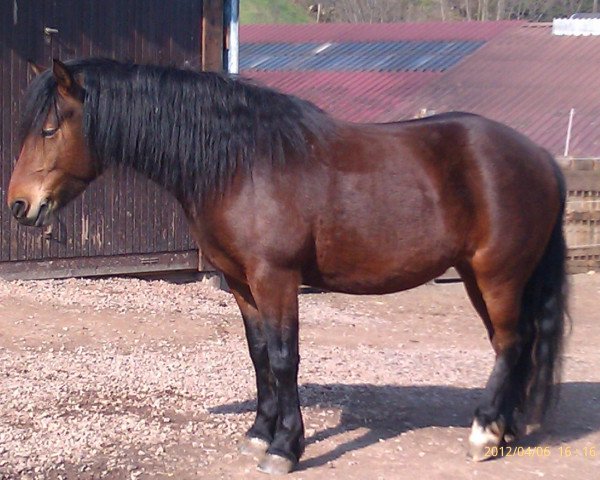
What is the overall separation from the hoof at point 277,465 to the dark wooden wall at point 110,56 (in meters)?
4.33

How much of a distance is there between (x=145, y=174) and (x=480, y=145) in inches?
67.8

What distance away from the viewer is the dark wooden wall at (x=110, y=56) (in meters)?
8.71

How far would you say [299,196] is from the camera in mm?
4754

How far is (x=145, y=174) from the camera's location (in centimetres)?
480

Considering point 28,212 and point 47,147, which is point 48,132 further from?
point 28,212

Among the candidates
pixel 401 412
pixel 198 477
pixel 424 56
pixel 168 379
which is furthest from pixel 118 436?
pixel 424 56

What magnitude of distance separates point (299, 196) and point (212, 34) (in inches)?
208

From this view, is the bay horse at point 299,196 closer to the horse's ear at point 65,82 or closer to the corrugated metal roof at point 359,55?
the horse's ear at point 65,82

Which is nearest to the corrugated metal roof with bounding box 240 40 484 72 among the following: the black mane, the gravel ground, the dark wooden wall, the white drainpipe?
the white drainpipe

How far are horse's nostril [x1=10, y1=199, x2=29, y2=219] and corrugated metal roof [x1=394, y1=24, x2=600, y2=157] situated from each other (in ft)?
41.4

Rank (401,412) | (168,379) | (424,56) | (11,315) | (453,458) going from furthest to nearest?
(424,56) → (11,315) → (168,379) → (401,412) → (453,458)

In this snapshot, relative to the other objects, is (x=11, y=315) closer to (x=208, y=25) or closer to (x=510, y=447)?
(x=208, y=25)

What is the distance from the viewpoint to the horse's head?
4551mm

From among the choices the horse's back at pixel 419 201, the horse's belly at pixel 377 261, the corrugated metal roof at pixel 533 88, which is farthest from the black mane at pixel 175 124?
the corrugated metal roof at pixel 533 88
